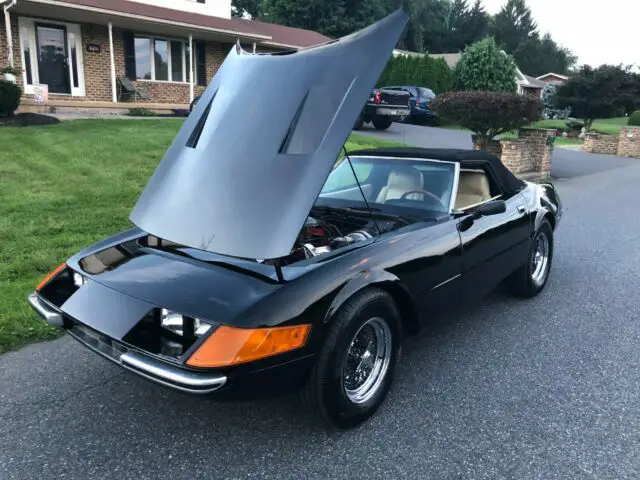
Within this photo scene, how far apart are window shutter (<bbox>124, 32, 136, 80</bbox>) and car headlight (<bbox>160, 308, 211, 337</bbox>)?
16917 mm

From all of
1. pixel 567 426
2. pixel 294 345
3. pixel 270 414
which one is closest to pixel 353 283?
pixel 294 345

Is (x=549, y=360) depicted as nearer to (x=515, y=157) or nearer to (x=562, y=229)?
(x=562, y=229)

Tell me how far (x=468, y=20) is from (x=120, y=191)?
219 ft

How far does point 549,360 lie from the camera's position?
3.46 meters

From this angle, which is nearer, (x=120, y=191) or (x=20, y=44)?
(x=120, y=191)

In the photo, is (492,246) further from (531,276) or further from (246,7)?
(246,7)

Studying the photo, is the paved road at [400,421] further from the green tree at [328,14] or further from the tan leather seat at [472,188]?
the green tree at [328,14]

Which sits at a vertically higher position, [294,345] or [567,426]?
[294,345]

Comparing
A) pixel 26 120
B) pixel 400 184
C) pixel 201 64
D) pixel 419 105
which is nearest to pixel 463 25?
pixel 419 105

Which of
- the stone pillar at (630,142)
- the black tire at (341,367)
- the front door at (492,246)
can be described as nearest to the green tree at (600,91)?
the stone pillar at (630,142)

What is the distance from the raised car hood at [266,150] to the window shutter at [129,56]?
1599 cm

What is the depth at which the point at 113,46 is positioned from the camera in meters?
16.8

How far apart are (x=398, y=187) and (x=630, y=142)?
68.6ft

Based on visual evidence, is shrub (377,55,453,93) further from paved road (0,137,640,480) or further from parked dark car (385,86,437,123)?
paved road (0,137,640,480)
